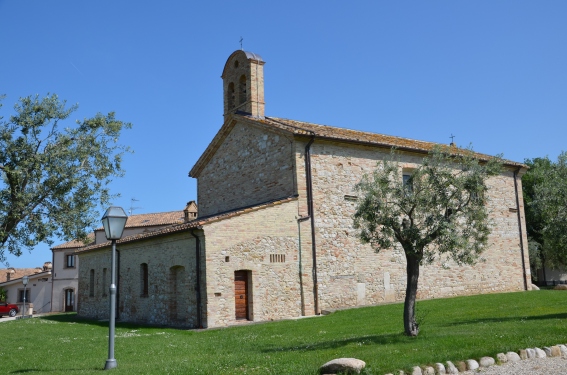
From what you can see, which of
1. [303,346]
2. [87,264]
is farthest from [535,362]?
[87,264]

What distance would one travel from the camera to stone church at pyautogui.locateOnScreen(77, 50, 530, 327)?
61.9ft

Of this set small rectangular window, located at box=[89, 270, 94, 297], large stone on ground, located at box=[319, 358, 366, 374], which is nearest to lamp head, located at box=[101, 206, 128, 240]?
large stone on ground, located at box=[319, 358, 366, 374]

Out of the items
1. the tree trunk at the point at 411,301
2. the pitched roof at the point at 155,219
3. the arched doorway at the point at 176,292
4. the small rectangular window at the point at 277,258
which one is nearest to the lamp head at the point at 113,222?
the tree trunk at the point at 411,301

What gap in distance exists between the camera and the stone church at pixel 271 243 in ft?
61.9

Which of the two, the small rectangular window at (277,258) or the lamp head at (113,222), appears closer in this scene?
the lamp head at (113,222)

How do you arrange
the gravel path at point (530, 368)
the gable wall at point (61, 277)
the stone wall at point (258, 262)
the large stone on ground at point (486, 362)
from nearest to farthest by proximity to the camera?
the gravel path at point (530, 368) → the large stone on ground at point (486, 362) → the stone wall at point (258, 262) → the gable wall at point (61, 277)

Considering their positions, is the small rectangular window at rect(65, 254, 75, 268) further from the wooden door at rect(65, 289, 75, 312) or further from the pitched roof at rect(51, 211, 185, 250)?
the wooden door at rect(65, 289, 75, 312)

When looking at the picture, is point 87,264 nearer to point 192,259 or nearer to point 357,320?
point 192,259

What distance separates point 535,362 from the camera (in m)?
9.41

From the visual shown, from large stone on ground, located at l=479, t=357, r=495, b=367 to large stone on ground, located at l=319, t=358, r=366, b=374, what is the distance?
7.27 ft

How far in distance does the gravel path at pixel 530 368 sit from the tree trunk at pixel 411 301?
9.29ft

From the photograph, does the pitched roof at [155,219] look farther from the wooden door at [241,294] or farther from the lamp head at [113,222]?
the lamp head at [113,222]

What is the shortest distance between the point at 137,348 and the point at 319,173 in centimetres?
1021

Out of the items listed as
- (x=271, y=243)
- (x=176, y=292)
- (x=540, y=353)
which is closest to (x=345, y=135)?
(x=271, y=243)
